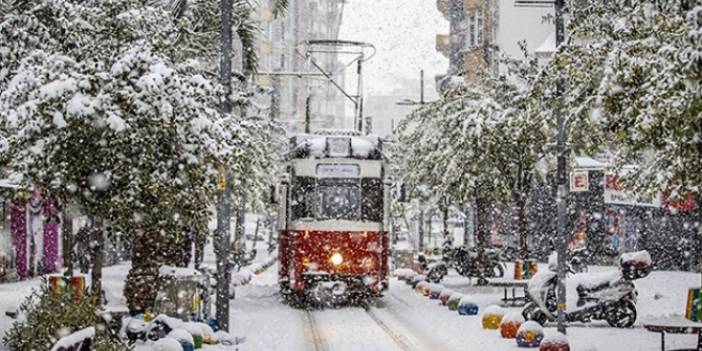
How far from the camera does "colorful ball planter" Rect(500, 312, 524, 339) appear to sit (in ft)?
56.5

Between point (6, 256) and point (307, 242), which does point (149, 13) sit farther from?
point (6, 256)

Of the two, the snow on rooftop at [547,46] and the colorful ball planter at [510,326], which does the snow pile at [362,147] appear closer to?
the colorful ball planter at [510,326]

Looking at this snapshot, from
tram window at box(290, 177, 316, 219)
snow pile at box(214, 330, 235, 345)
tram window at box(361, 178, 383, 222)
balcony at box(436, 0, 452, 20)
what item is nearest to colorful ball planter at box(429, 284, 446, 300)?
tram window at box(361, 178, 383, 222)

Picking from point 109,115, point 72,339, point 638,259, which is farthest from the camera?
point 638,259

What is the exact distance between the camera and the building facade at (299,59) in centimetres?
11206

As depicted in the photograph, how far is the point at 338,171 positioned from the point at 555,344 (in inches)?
375

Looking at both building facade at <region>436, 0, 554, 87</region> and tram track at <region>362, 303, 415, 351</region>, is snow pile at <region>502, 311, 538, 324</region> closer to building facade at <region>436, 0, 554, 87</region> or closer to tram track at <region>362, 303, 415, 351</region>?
tram track at <region>362, 303, 415, 351</region>

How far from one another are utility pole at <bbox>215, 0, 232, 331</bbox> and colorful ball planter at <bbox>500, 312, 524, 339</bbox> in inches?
192

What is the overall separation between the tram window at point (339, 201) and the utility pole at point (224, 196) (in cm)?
577

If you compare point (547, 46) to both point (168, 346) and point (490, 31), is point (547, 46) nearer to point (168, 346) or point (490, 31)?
point (490, 31)

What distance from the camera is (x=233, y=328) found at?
18812 mm

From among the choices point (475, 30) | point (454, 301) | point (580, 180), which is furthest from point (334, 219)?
point (475, 30)

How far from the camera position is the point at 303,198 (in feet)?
75.2

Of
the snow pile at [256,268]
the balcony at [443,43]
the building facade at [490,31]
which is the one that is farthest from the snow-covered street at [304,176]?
the balcony at [443,43]
